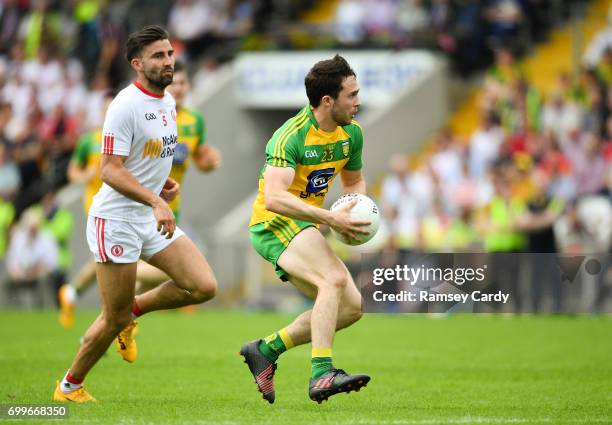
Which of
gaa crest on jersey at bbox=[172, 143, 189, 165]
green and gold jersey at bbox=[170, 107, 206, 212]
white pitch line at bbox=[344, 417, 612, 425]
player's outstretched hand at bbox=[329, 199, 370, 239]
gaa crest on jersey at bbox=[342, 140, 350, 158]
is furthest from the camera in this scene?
green and gold jersey at bbox=[170, 107, 206, 212]

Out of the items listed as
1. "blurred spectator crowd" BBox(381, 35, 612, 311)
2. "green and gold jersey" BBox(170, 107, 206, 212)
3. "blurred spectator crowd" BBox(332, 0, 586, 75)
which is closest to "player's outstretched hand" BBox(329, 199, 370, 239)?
"green and gold jersey" BBox(170, 107, 206, 212)

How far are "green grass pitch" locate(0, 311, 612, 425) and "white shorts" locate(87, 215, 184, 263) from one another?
3.49 feet

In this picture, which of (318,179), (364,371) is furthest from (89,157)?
(318,179)

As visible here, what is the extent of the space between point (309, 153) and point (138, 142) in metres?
1.19

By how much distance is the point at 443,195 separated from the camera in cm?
2145

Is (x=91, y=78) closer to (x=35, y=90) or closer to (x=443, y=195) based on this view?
(x=35, y=90)

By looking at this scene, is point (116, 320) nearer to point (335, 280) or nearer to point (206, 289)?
point (206, 289)

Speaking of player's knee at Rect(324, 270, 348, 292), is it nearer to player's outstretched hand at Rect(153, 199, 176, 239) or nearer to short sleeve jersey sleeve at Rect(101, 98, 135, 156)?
player's outstretched hand at Rect(153, 199, 176, 239)

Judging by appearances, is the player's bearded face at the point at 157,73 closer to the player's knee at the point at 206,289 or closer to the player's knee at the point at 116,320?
the player's knee at the point at 206,289

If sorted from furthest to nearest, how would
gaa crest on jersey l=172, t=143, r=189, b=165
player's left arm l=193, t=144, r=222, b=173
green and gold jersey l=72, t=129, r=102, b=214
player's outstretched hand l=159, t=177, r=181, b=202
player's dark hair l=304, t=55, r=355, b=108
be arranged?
green and gold jersey l=72, t=129, r=102, b=214 < gaa crest on jersey l=172, t=143, r=189, b=165 < player's left arm l=193, t=144, r=222, b=173 < player's outstretched hand l=159, t=177, r=181, b=202 < player's dark hair l=304, t=55, r=355, b=108

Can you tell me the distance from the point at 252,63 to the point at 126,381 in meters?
15.4

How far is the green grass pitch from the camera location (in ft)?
28.9

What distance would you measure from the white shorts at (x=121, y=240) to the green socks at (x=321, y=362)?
1.45m

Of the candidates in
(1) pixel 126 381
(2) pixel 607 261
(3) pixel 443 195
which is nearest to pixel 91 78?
(3) pixel 443 195
